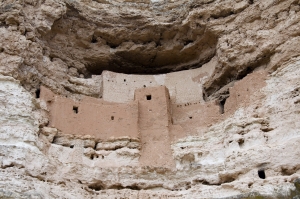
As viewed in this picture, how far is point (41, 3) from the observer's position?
16.0 metres

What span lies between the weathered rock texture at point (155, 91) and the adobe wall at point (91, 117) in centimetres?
7

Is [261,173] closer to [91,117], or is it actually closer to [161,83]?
[91,117]

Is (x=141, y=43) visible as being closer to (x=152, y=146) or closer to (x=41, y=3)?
(x=41, y=3)

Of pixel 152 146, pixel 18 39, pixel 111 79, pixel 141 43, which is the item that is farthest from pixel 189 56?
pixel 18 39

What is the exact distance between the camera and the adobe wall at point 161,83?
→ 54.1 ft

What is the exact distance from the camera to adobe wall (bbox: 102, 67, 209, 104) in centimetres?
1648

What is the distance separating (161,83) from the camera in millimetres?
17250

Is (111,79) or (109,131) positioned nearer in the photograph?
(109,131)

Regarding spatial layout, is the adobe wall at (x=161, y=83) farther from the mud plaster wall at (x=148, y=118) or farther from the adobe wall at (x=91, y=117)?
the adobe wall at (x=91, y=117)

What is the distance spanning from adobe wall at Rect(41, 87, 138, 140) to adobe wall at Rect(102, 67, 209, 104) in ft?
5.37

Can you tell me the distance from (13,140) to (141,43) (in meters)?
7.12

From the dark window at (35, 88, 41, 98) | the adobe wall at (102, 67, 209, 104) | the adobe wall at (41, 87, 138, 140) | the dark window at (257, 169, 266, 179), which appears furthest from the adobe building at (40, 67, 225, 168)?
the dark window at (257, 169, 266, 179)

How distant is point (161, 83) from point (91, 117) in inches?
148

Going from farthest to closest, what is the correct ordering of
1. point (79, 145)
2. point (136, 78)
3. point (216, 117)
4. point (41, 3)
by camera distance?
point (136, 78) < point (41, 3) < point (216, 117) < point (79, 145)
